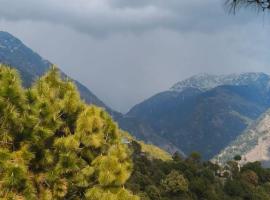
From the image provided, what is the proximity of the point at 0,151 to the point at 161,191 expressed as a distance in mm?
151654

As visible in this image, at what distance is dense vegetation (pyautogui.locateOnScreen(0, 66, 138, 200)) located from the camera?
2278 cm

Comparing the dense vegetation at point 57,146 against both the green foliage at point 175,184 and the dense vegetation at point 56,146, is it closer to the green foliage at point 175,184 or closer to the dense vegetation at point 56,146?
the dense vegetation at point 56,146

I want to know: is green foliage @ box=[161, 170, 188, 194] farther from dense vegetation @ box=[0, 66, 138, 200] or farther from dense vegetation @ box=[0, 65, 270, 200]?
dense vegetation @ box=[0, 66, 138, 200]

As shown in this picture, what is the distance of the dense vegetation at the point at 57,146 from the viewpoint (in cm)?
2278

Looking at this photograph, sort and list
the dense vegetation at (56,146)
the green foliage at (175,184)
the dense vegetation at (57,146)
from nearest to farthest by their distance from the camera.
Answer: the dense vegetation at (56,146), the dense vegetation at (57,146), the green foliage at (175,184)

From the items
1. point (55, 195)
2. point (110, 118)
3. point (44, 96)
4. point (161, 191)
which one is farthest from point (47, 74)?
point (161, 191)

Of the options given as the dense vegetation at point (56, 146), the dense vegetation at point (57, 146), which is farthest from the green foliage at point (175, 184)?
the dense vegetation at point (57, 146)

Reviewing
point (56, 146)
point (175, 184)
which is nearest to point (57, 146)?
point (56, 146)

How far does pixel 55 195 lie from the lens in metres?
23.4

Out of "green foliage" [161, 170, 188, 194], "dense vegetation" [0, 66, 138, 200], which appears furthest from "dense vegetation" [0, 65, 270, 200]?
"green foliage" [161, 170, 188, 194]

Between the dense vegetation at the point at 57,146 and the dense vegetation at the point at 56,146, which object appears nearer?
the dense vegetation at the point at 56,146

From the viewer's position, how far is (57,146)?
78.9 feet

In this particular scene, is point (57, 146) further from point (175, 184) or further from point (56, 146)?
point (175, 184)

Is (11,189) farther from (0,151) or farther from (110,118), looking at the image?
(110,118)
